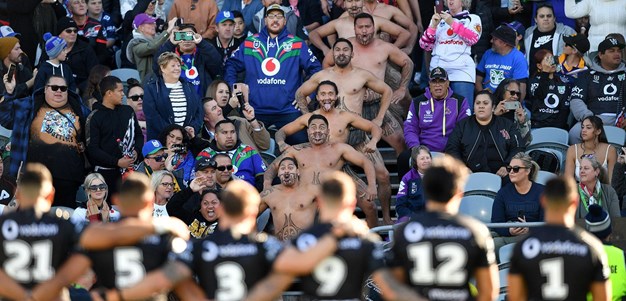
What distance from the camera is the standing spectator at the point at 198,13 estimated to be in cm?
2152

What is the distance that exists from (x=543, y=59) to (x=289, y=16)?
135 inches

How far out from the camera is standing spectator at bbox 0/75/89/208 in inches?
730

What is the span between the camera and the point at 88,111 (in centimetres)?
1919

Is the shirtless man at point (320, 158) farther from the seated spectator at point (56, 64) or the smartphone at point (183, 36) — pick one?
the seated spectator at point (56, 64)

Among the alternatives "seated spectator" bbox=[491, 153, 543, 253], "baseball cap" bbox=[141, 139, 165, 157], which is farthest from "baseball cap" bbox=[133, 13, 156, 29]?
"seated spectator" bbox=[491, 153, 543, 253]

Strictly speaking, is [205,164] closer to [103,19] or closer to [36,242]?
[36,242]

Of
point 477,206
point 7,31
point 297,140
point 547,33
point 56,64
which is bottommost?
point 477,206

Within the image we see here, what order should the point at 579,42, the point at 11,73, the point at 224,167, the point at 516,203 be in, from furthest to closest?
the point at 579,42 < the point at 11,73 < the point at 224,167 < the point at 516,203

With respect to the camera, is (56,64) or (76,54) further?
(76,54)

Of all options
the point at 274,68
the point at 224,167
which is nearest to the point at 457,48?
the point at 274,68

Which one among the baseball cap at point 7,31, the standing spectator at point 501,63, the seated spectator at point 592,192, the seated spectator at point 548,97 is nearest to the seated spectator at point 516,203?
the seated spectator at point 592,192

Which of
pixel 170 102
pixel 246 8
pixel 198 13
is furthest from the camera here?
pixel 246 8

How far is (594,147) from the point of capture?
1869 cm

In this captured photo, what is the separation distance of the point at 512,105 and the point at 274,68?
309 centimetres
